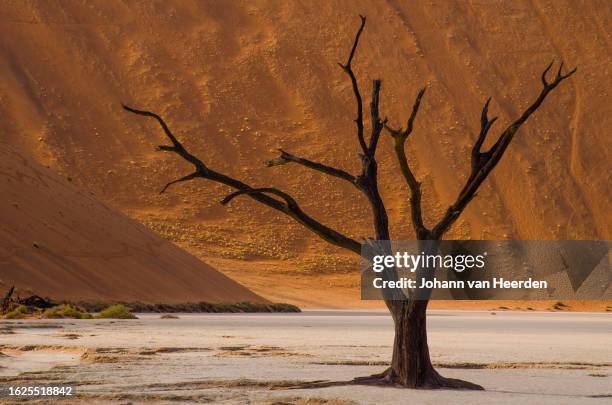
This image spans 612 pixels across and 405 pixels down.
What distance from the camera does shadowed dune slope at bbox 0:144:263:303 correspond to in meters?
46.7

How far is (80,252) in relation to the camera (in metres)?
50.5

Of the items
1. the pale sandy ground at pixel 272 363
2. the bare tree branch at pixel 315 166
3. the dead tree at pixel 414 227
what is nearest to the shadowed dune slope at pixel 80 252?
the pale sandy ground at pixel 272 363

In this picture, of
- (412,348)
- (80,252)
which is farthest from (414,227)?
(80,252)

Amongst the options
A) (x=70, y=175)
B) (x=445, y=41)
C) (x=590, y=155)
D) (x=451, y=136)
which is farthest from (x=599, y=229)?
(x=70, y=175)

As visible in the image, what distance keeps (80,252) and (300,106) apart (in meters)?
44.3

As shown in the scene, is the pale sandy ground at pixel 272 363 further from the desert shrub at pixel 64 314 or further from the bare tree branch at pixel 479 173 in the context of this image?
the desert shrub at pixel 64 314

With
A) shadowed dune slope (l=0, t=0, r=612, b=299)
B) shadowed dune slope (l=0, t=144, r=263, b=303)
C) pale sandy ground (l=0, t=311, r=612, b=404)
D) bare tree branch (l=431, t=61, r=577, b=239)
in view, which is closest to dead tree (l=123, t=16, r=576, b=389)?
bare tree branch (l=431, t=61, r=577, b=239)

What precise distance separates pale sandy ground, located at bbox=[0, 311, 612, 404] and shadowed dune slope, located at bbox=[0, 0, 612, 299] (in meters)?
52.5

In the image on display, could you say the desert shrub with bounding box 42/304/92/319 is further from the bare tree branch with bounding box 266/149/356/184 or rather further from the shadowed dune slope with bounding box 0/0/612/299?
the shadowed dune slope with bounding box 0/0/612/299

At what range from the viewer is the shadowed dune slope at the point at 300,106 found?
279 feet

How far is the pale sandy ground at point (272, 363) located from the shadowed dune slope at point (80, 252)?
17093 mm

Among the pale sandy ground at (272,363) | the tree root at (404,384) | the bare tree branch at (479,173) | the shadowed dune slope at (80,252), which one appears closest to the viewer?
the pale sandy ground at (272,363)

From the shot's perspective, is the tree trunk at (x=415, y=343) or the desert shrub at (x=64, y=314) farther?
the desert shrub at (x=64, y=314)

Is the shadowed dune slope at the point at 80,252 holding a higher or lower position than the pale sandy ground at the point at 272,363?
higher
